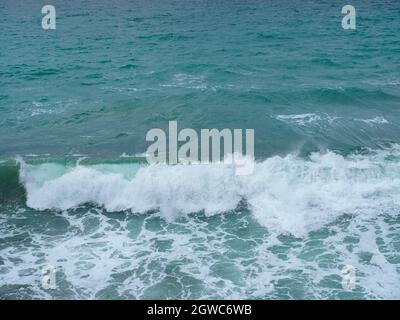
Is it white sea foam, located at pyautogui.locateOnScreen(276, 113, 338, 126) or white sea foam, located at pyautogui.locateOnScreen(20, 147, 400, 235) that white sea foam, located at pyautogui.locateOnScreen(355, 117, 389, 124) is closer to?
white sea foam, located at pyautogui.locateOnScreen(276, 113, 338, 126)

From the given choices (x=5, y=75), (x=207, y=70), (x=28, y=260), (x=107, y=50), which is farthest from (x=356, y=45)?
(x=28, y=260)

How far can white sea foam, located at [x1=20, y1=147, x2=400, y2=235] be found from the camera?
56.1ft

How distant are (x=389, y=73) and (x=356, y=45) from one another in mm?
7445

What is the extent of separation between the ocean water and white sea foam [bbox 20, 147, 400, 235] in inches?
2.4

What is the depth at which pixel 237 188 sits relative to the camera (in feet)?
60.0

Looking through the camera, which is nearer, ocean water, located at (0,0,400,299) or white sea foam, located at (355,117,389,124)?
ocean water, located at (0,0,400,299)

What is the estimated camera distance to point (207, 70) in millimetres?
30125

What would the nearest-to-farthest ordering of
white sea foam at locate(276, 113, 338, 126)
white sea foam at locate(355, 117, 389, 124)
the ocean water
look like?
the ocean water → white sea foam at locate(355, 117, 389, 124) → white sea foam at locate(276, 113, 338, 126)

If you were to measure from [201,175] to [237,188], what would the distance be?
5.35 ft

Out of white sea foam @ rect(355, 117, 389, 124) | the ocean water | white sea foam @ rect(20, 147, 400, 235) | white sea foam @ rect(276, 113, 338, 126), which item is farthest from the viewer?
white sea foam @ rect(276, 113, 338, 126)

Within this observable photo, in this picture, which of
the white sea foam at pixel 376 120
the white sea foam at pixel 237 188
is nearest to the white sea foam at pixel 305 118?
the white sea foam at pixel 376 120

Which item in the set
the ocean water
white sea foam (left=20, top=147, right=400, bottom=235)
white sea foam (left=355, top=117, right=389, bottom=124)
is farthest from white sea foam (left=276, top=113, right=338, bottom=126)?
white sea foam (left=20, top=147, right=400, bottom=235)
